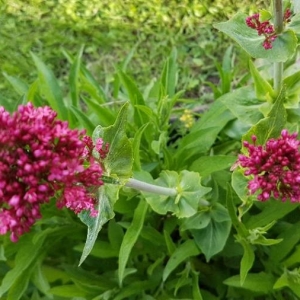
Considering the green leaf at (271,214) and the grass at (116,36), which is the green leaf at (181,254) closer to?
the green leaf at (271,214)

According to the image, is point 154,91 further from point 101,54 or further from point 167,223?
point 101,54

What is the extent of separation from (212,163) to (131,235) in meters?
0.39

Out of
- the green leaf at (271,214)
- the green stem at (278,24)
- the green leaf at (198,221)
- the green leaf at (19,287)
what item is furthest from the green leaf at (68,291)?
the green stem at (278,24)

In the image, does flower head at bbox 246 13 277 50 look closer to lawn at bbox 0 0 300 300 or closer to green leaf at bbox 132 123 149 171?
lawn at bbox 0 0 300 300

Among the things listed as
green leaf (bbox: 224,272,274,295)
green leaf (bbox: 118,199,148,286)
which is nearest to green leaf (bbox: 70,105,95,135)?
green leaf (bbox: 118,199,148,286)

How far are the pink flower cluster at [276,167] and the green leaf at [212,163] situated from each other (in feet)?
1.74

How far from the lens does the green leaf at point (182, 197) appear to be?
166cm

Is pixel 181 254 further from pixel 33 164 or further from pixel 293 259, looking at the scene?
pixel 33 164

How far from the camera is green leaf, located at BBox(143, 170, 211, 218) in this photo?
166cm

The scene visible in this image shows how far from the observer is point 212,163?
188 cm

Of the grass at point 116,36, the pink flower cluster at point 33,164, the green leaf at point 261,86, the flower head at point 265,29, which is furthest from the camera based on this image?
the grass at point 116,36

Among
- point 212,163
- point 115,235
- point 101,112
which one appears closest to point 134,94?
point 101,112

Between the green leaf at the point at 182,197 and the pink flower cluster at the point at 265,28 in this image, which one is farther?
the green leaf at the point at 182,197

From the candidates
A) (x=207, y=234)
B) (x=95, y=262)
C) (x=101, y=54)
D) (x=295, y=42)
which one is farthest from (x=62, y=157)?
(x=101, y=54)
